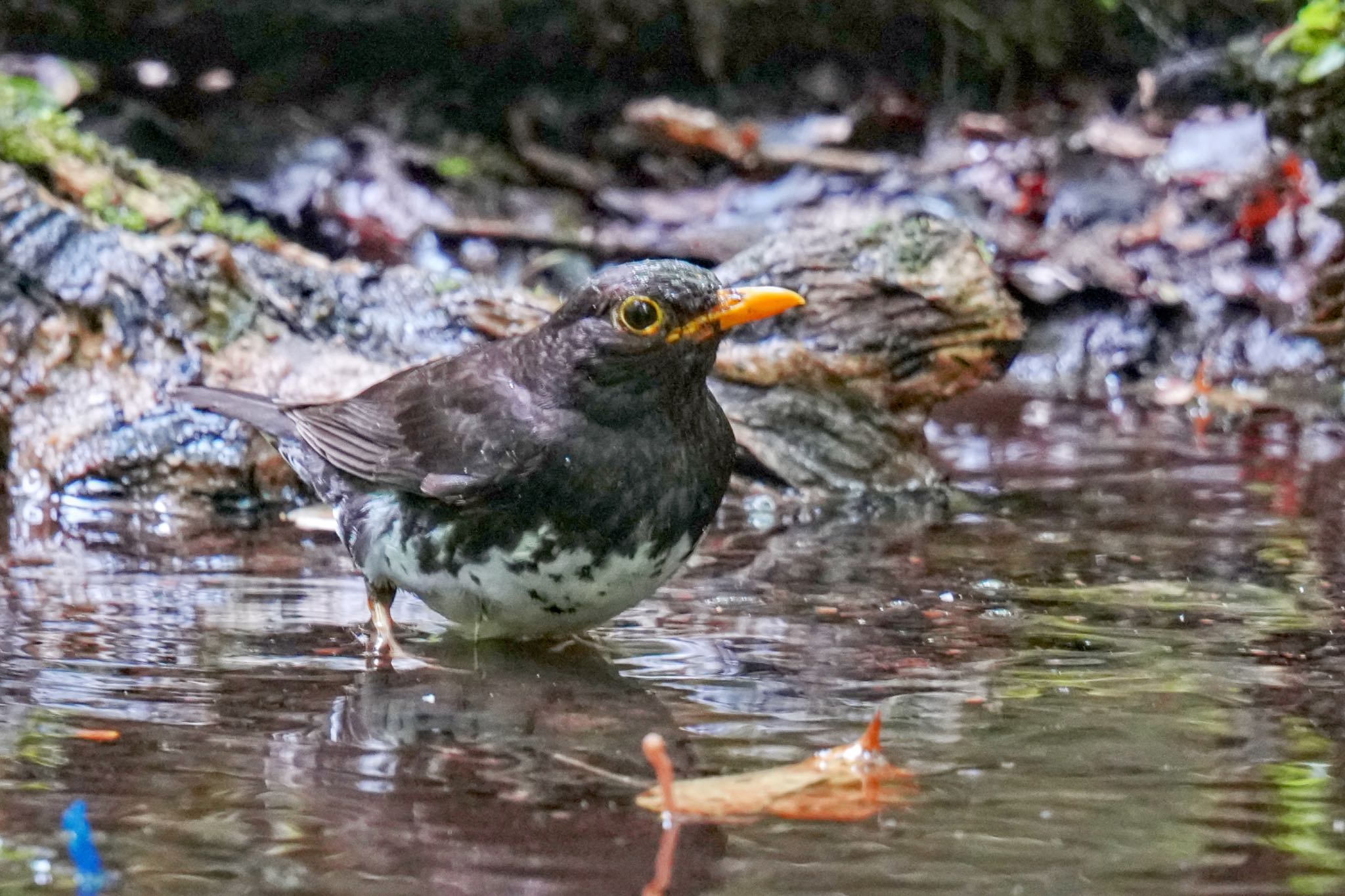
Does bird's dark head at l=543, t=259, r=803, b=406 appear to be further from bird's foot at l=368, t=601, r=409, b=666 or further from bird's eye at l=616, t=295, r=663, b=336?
bird's foot at l=368, t=601, r=409, b=666

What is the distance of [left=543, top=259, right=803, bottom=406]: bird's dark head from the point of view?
417 cm

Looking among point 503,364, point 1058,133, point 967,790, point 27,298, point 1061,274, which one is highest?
point 1058,133

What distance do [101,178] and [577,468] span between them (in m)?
4.12

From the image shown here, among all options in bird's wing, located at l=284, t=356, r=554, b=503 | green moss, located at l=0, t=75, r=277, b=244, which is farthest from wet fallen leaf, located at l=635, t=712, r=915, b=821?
green moss, located at l=0, t=75, r=277, b=244

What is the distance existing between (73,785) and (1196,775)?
197 cm

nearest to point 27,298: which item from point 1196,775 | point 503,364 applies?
point 503,364

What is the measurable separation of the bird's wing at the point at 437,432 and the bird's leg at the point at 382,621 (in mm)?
A: 277

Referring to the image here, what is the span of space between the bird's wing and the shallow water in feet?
1.41

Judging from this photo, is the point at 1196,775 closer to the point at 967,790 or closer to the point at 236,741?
the point at 967,790

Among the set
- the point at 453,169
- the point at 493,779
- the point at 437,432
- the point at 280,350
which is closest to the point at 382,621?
the point at 437,432

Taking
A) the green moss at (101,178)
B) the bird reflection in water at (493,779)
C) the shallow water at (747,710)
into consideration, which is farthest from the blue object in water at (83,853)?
the green moss at (101,178)

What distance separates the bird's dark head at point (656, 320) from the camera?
417 centimetres

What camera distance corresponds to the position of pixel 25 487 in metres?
6.61

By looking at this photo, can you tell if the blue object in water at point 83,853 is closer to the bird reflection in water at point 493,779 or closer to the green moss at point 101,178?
the bird reflection in water at point 493,779
